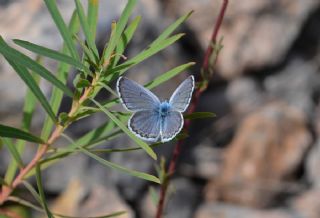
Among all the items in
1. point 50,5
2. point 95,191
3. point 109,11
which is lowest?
point 95,191

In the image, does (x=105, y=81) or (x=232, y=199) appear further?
(x=232, y=199)

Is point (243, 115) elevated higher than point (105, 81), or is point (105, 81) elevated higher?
point (243, 115)

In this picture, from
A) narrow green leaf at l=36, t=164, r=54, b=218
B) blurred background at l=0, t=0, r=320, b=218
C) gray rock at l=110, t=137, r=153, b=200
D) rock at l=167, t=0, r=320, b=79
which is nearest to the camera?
narrow green leaf at l=36, t=164, r=54, b=218

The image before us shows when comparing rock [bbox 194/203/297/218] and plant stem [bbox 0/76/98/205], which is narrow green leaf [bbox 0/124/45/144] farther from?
rock [bbox 194/203/297/218]

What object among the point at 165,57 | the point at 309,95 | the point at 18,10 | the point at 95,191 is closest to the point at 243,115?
the point at 309,95

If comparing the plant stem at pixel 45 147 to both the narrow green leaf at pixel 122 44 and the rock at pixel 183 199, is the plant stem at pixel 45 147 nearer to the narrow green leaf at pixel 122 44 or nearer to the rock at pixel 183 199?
the narrow green leaf at pixel 122 44

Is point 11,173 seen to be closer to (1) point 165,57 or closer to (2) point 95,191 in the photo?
(2) point 95,191

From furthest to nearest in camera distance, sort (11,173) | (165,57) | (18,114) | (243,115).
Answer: (243,115) → (165,57) → (18,114) → (11,173)

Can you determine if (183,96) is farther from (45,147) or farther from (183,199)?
(183,199)

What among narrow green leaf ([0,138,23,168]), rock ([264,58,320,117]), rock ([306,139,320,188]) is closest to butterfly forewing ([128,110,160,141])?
narrow green leaf ([0,138,23,168])
